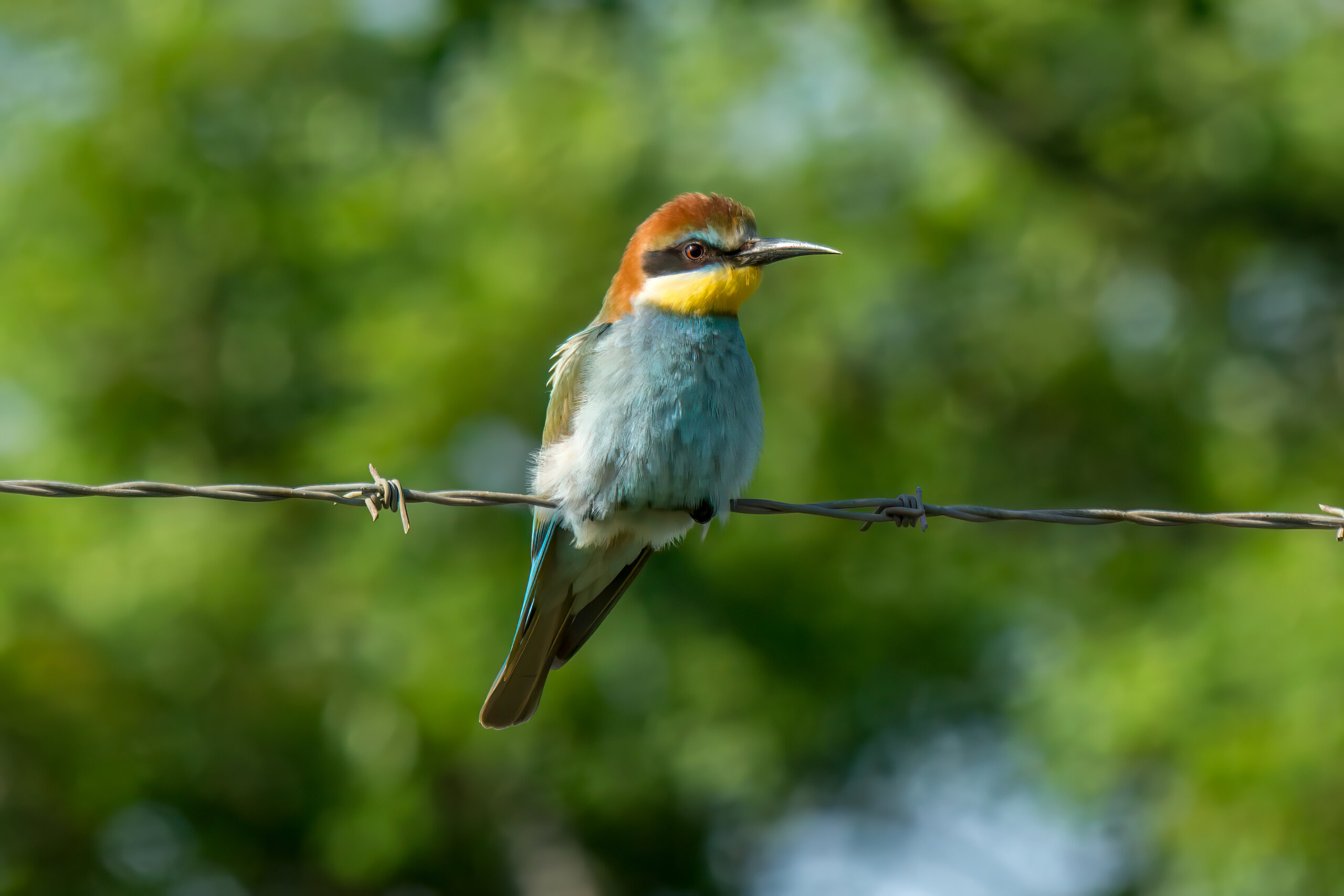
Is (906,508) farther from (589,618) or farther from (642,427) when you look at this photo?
(589,618)

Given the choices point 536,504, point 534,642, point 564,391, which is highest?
point 564,391

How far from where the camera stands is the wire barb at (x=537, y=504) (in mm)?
3133

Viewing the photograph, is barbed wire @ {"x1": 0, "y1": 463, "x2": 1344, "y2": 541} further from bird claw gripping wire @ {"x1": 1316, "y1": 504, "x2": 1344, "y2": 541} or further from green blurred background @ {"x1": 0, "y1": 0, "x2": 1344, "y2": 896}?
green blurred background @ {"x1": 0, "y1": 0, "x2": 1344, "y2": 896}

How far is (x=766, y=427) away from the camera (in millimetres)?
8133

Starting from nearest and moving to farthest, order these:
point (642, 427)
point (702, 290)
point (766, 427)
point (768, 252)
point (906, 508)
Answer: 1. point (906, 508)
2. point (642, 427)
3. point (702, 290)
4. point (768, 252)
5. point (766, 427)

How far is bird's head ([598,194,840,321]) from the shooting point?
14.5 ft

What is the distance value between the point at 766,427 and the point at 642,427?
13.3 feet

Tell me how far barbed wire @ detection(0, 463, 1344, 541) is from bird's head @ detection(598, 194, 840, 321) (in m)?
1.04

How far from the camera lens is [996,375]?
362 inches

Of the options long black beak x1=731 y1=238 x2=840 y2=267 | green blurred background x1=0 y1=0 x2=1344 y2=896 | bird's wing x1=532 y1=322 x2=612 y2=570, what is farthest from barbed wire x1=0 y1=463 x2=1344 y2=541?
green blurred background x1=0 y1=0 x2=1344 y2=896

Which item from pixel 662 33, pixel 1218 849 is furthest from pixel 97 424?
pixel 1218 849

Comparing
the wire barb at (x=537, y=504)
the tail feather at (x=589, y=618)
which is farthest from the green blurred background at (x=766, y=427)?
the wire barb at (x=537, y=504)

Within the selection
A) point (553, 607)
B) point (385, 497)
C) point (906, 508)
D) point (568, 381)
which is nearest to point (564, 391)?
point (568, 381)

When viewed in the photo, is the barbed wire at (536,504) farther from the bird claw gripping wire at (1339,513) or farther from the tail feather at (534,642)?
the tail feather at (534,642)
